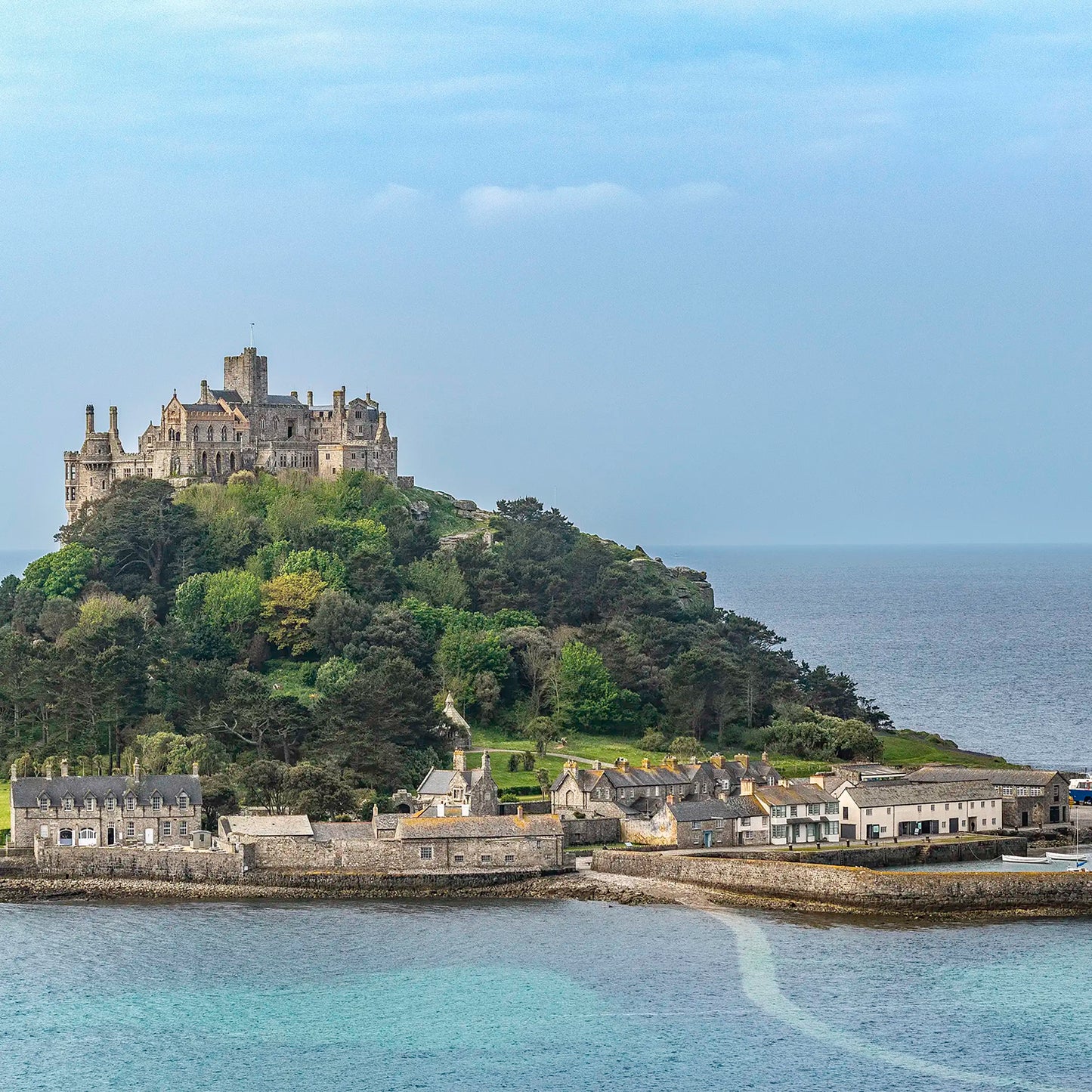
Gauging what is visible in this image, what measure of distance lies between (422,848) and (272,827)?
5435 millimetres

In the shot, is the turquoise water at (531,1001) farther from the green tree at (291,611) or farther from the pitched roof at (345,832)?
the green tree at (291,611)

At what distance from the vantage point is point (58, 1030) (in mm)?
50438

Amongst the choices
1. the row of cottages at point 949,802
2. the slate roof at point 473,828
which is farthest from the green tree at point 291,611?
the slate roof at point 473,828

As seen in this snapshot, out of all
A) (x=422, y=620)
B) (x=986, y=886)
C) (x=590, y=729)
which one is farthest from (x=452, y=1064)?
(x=422, y=620)

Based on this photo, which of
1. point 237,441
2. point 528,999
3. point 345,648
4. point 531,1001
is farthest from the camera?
point 237,441

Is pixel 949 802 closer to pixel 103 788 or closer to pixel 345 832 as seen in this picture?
pixel 345 832

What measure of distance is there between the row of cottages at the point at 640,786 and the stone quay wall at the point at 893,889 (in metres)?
8.02

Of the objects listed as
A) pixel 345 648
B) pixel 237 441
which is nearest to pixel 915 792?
pixel 345 648

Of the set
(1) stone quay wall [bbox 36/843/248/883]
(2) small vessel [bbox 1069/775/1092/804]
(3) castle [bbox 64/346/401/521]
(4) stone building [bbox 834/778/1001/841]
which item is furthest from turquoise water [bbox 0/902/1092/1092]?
(3) castle [bbox 64/346/401/521]

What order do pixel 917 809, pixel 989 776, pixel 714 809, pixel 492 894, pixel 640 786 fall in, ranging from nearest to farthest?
pixel 492 894
pixel 714 809
pixel 917 809
pixel 640 786
pixel 989 776

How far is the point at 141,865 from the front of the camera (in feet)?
225

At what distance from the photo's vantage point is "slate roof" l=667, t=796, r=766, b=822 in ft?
236

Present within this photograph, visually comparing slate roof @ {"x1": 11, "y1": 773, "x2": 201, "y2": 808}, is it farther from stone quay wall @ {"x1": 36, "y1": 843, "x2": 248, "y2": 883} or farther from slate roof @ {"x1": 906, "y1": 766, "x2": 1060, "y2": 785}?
slate roof @ {"x1": 906, "y1": 766, "x2": 1060, "y2": 785}

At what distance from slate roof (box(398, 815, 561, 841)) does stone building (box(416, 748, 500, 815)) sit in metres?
4.00
